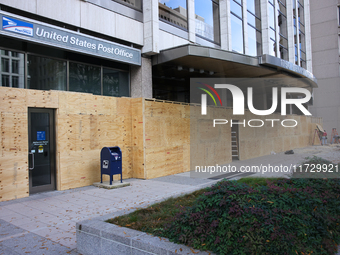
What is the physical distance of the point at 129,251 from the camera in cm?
381

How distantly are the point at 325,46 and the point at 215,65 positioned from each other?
92.5ft

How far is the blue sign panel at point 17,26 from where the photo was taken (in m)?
8.10

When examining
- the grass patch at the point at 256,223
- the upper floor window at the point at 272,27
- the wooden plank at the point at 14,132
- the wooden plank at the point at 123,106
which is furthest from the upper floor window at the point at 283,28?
the grass patch at the point at 256,223

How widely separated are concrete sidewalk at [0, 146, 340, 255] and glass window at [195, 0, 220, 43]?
938cm

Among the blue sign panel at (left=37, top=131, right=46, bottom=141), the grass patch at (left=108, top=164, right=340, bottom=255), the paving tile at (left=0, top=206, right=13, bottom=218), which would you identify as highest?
the blue sign panel at (left=37, top=131, right=46, bottom=141)

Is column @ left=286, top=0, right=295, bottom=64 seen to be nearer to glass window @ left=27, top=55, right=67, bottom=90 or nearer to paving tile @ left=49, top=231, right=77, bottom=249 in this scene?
glass window @ left=27, top=55, right=67, bottom=90

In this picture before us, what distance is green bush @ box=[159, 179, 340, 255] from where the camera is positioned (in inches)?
130

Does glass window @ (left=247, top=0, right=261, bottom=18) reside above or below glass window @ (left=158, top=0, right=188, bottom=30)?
above

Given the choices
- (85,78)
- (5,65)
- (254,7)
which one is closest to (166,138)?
(85,78)

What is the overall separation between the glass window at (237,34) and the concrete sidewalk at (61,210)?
11.0 meters

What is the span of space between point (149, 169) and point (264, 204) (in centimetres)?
743

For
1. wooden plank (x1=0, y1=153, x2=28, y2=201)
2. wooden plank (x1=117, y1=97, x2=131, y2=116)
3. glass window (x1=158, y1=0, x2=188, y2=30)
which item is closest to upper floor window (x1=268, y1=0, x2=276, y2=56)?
glass window (x1=158, y1=0, x2=188, y2=30)

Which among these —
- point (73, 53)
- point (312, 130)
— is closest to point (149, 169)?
point (73, 53)

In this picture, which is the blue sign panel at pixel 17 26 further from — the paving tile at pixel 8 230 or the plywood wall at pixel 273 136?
the plywood wall at pixel 273 136
